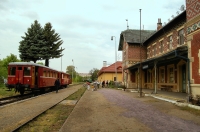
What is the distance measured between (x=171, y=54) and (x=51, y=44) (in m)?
35.7

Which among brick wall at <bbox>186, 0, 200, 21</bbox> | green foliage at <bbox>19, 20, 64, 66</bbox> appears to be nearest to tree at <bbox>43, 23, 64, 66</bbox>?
green foliage at <bbox>19, 20, 64, 66</bbox>

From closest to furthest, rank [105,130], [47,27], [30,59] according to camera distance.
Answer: [105,130]
[30,59]
[47,27]

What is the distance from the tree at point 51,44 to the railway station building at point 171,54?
14.1m

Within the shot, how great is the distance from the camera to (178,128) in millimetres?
6309

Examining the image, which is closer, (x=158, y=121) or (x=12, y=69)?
(x=158, y=121)

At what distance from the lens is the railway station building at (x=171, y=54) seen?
11.5 meters

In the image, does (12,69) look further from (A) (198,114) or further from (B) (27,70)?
(A) (198,114)

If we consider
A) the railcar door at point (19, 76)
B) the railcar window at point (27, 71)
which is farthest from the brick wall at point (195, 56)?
the railcar door at point (19, 76)

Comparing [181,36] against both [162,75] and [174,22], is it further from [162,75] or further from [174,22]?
[162,75]

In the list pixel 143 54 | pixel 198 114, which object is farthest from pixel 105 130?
pixel 143 54

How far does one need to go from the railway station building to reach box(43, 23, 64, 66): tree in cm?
1407

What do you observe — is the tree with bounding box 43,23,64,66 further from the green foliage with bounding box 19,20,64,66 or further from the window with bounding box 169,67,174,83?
the window with bounding box 169,67,174,83

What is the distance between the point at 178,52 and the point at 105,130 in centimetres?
885

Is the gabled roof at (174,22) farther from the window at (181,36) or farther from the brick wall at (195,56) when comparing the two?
the brick wall at (195,56)
